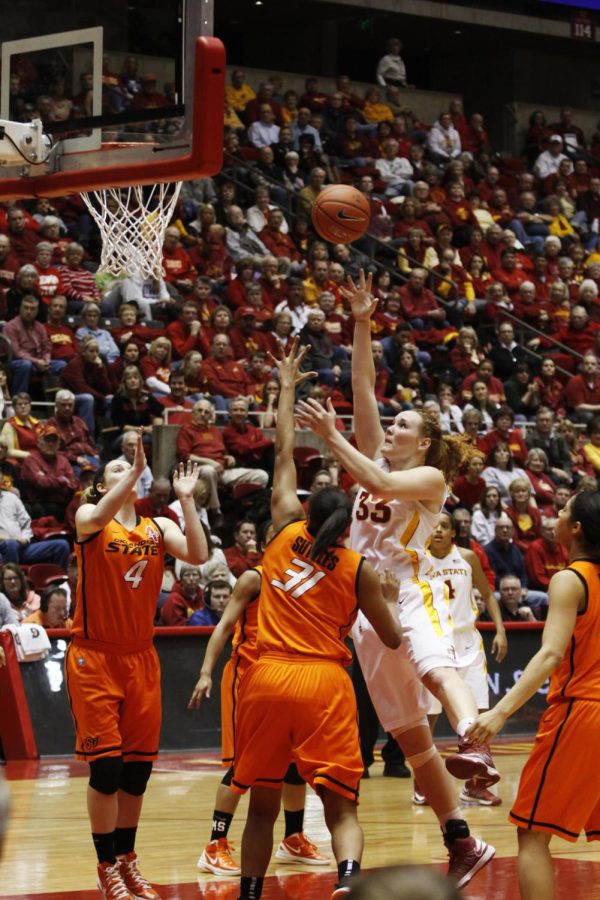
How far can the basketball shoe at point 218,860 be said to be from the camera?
690 centimetres

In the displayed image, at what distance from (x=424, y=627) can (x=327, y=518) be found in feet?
3.45

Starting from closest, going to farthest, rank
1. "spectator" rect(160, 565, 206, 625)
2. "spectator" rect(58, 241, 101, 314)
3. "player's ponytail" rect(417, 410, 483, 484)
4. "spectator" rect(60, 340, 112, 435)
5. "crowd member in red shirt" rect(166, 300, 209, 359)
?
1. "player's ponytail" rect(417, 410, 483, 484)
2. "spectator" rect(160, 565, 206, 625)
3. "spectator" rect(60, 340, 112, 435)
4. "spectator" rect(58, 241, 101, 314)
5. "crowd member in red shirt" rect(166, 300, 209, 359)

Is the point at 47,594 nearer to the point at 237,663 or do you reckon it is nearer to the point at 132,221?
the point at 132,221

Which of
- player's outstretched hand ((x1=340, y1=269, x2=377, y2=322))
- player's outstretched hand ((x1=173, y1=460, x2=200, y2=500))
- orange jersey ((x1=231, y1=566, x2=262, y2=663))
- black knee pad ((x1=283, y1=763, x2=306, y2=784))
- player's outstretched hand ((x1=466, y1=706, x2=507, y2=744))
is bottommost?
black knee pad ((x1=283, y1=763, x2=306, y2=784))

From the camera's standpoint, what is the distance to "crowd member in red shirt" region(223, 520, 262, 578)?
1310 cm

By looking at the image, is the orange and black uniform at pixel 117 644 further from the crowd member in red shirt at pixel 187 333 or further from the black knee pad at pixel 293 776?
the crowd member in red shirt at pixel 187 333

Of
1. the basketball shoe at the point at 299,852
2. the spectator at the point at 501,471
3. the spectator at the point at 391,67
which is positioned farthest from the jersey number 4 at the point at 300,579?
the spectator at the point at 391,67

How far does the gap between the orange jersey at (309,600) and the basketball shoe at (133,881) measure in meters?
1.24

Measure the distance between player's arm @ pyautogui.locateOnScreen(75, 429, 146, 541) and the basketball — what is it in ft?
10.5

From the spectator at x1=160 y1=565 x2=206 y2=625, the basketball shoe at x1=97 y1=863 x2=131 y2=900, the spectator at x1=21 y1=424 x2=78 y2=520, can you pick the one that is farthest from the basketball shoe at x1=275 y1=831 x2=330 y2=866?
the spectator at x1=21 y1=424 x2=78 y2=520

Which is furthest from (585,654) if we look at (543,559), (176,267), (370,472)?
(176,267)

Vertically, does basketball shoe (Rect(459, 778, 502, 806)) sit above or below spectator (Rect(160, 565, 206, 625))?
below

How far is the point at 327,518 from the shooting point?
18.6 feet

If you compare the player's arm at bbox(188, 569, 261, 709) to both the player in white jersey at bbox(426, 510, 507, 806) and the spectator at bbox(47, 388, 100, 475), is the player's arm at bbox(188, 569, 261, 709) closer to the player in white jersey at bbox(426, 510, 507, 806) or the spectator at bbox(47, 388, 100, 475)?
the player in white jersey at bbox(426, 510, 507, 806)
